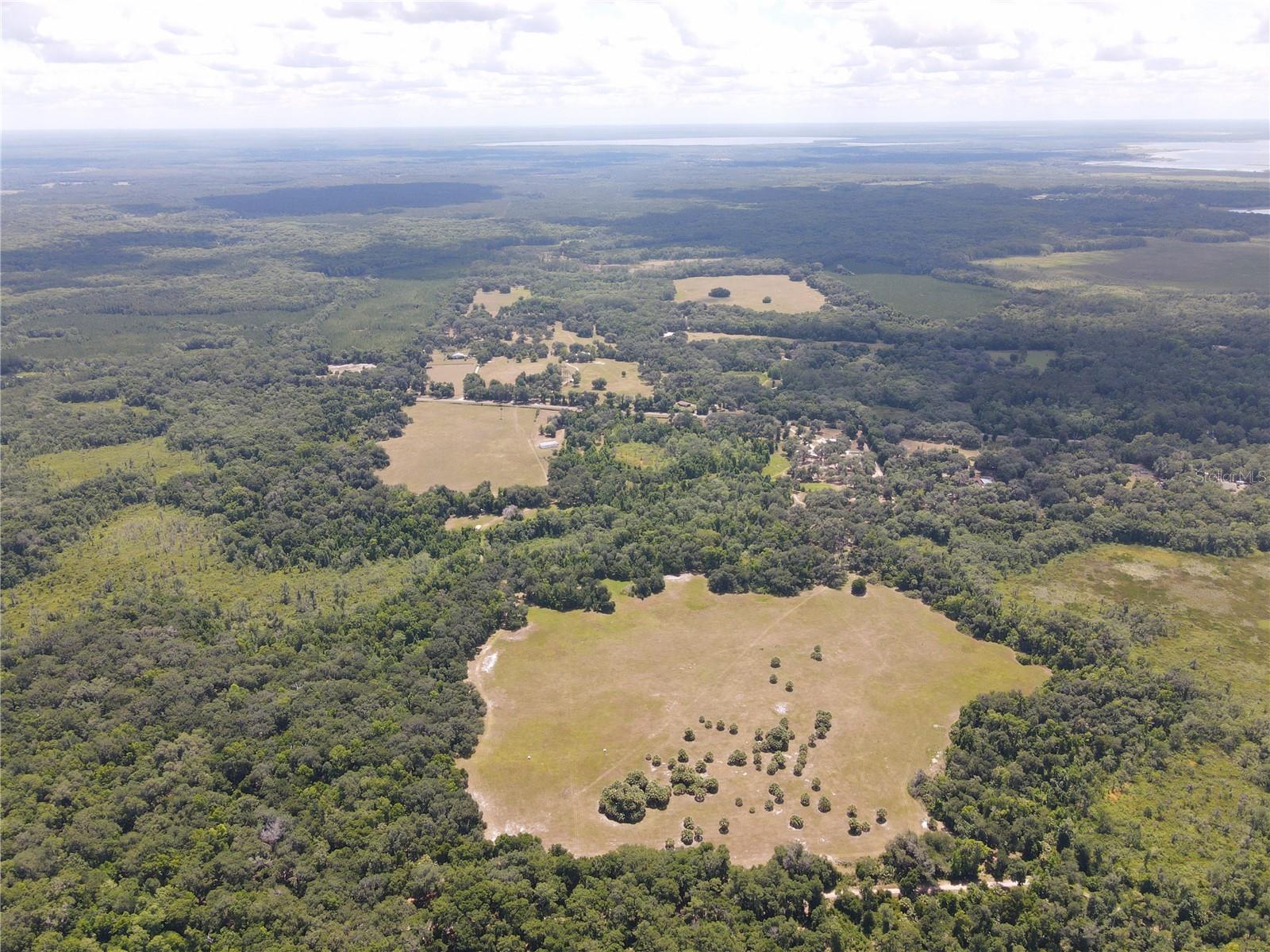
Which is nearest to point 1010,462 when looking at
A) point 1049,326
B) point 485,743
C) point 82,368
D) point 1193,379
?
point 1193,379

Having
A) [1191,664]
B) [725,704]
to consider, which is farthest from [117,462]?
[1191,664]

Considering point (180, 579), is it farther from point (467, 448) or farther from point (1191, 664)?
point (1191, 664)

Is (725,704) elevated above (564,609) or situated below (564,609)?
below

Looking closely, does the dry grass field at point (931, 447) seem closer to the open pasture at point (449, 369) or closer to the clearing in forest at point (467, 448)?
the clearing in forest at point (467, 448)

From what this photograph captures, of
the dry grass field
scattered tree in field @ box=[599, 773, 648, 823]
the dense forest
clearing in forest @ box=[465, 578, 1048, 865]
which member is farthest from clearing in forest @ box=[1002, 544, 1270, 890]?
scattered tree in field @ box=[599, 773, 648, 823]

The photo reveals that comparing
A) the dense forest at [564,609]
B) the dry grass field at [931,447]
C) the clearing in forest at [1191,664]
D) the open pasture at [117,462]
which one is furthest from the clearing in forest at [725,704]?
the open pasture at [117,462]

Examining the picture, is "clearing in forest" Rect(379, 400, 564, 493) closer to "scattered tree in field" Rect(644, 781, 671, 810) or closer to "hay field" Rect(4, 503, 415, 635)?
"hay field" Rect(4, 503, 415, 635)
